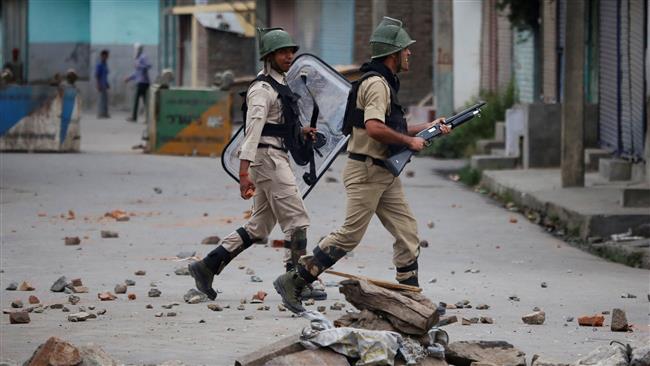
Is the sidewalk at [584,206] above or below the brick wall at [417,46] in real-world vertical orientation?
below

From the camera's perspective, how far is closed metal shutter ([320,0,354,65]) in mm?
31828

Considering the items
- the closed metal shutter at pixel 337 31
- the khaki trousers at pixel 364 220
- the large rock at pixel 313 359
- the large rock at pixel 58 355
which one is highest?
the closed metal shutter at pixel 337 31

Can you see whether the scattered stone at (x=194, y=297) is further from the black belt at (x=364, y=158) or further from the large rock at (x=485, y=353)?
the large rock at (x=485, y=353)

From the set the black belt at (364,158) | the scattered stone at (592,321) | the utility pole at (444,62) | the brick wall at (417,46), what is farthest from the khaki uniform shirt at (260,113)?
the brick wall at (417,46)

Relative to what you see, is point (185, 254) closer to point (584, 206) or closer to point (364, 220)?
point (364, 220)

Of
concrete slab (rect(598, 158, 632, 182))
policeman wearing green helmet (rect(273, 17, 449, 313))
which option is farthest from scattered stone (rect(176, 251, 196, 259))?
concrete slab (rect(598, 158, 632, 182))

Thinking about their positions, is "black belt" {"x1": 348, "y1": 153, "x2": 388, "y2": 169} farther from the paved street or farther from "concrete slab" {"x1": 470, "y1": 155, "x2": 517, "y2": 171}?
"concrete slab" {"x1": 470, "y1": 155, "x2": 517, "y2": 171}

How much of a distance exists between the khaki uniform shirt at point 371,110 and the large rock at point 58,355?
2542 millimetres

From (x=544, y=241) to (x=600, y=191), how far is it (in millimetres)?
2327

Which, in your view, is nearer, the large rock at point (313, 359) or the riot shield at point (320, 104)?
the large rock at point (313, 359)

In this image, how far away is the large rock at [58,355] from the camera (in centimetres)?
702

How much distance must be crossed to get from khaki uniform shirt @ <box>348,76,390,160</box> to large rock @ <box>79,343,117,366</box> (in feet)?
7.72

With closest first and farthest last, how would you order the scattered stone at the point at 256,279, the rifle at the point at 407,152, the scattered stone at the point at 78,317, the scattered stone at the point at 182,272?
the rifle at the point at 407,152 < the scattered stone at the point at 78,317 < the scattered stone at the point at 256,279 < the scattered stone at the point at 182,272


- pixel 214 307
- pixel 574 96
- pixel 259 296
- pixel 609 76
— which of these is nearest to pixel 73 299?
pixel 214 307
